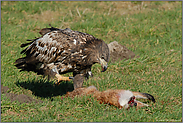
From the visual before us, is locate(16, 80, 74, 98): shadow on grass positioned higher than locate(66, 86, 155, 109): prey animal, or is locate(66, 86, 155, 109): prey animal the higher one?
locate(66, 86, 155, 109): prey animal

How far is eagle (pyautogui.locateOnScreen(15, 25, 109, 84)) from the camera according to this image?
566 cm

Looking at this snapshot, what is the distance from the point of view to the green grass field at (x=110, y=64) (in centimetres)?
525

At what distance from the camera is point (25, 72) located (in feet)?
24.4

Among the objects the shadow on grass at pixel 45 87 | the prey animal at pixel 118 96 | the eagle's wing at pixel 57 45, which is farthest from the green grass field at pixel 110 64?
the eagle's wing at pixel 57 45

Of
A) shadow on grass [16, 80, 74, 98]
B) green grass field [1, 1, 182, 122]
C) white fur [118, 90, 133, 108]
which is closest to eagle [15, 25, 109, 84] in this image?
shadow on grass [16, 80, 74, 98]

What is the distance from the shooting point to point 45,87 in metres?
6.73

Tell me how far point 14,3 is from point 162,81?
8.83 m

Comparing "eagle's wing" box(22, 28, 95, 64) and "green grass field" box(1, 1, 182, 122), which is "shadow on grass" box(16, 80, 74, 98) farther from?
"eagle's wing" box(22, 28, 95, 64)

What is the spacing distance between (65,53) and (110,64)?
273cm

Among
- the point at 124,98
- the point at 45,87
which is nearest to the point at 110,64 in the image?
the point at 45,87

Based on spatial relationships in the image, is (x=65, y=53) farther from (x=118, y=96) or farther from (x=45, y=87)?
(x=118, y=96)

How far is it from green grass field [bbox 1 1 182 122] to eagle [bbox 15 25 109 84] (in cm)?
67

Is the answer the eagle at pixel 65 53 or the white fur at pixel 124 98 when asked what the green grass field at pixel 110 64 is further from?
the eagle at pixel 65 53

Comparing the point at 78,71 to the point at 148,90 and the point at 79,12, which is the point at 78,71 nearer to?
the point at 148,90
